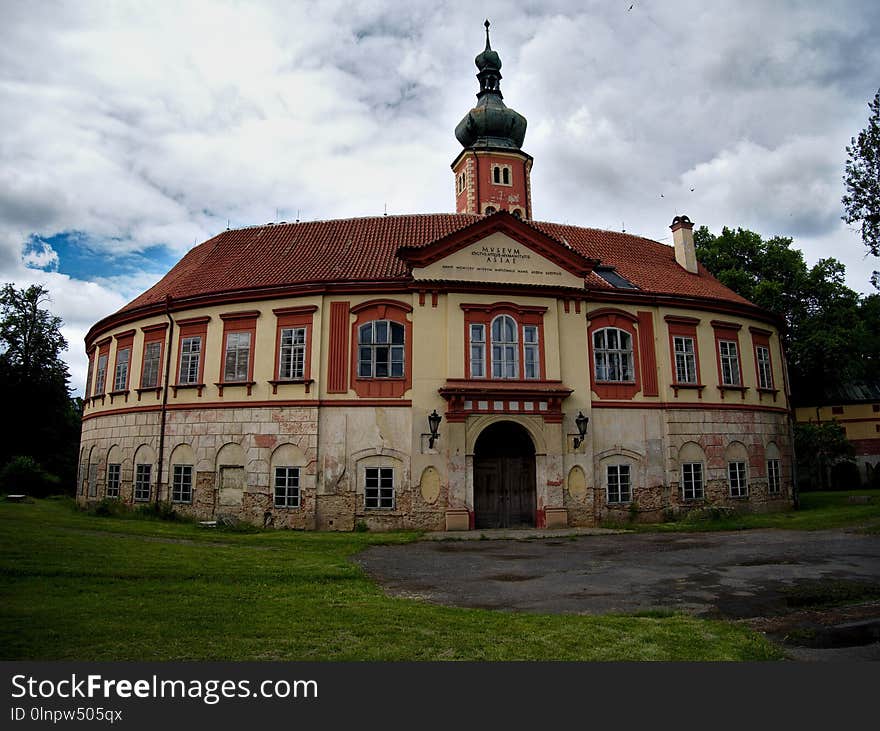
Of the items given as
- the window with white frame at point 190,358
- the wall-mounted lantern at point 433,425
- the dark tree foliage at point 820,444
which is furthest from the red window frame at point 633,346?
the dark tree foliage at point 820,444

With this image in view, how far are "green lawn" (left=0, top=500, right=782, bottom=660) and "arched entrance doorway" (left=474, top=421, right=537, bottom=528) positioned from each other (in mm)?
9219

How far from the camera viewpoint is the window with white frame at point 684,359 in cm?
2200

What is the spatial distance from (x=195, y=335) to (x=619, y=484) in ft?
51.0

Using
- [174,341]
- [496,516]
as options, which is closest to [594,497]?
[496,516]

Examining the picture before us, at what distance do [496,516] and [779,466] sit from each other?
1159 centimetres

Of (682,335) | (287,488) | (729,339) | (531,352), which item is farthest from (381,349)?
(729,339)

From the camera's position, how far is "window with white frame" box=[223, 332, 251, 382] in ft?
68.0

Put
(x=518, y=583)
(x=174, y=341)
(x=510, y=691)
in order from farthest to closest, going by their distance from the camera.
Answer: (x=174, y=341) → (x=518, y=583) → (x=510, y=691)

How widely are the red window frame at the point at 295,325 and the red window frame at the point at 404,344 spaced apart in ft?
4.53

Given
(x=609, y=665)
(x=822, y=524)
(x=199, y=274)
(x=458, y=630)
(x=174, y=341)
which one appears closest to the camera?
(x=609, y=665)

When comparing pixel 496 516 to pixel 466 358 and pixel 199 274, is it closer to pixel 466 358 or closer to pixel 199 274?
pixel 466 358

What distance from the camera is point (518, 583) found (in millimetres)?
10523

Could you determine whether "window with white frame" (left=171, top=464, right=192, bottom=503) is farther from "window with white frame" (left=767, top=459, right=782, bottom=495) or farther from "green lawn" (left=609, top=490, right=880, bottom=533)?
"window with white frame" (left=767, top=459, right=782, bottom=495)

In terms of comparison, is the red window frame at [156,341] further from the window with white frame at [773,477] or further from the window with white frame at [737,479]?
the window with white frame at [773,477]
